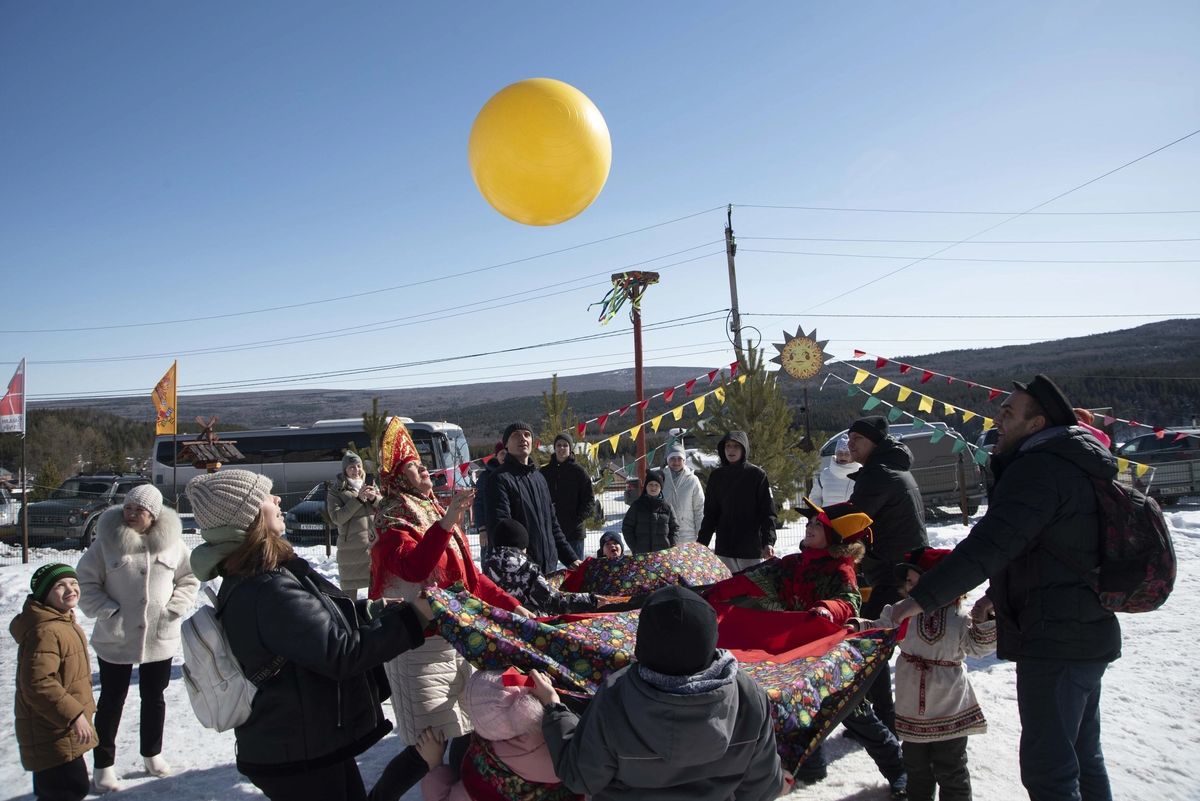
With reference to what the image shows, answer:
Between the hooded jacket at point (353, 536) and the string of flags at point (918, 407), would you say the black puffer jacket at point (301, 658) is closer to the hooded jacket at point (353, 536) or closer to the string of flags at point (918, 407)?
the hooded jacket at point (353, 536)

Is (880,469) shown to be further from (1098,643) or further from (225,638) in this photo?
(225,638)

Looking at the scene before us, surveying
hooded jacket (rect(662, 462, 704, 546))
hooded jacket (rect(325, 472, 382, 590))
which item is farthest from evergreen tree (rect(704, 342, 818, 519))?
hooded jacket (rect(325, 472, 382, 590))

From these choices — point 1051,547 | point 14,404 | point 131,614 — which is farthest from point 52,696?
point 14,404

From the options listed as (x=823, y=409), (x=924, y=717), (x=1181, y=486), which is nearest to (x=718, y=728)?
(x=924, y=717)

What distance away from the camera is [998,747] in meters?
4.36

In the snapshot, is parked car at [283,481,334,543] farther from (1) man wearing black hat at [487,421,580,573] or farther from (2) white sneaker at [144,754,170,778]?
(2) white sneaker at [144,754,170,778]

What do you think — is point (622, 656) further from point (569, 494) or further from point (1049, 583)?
point (569, 494)

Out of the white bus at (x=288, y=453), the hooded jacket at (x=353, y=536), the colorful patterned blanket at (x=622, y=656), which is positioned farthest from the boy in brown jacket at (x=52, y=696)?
the white bus at (x=288, y=453)

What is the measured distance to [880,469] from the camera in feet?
14.6

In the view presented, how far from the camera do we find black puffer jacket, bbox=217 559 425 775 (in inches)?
95.0

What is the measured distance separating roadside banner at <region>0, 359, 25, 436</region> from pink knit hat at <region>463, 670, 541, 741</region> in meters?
13.3

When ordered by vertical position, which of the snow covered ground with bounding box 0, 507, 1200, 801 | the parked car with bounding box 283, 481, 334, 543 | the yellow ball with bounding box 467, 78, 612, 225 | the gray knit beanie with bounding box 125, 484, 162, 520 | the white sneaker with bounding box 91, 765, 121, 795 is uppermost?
the yellow ball with bounding box 467, 78, 612, 225

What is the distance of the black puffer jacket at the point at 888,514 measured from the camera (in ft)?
14.4

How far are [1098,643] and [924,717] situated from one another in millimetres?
938
